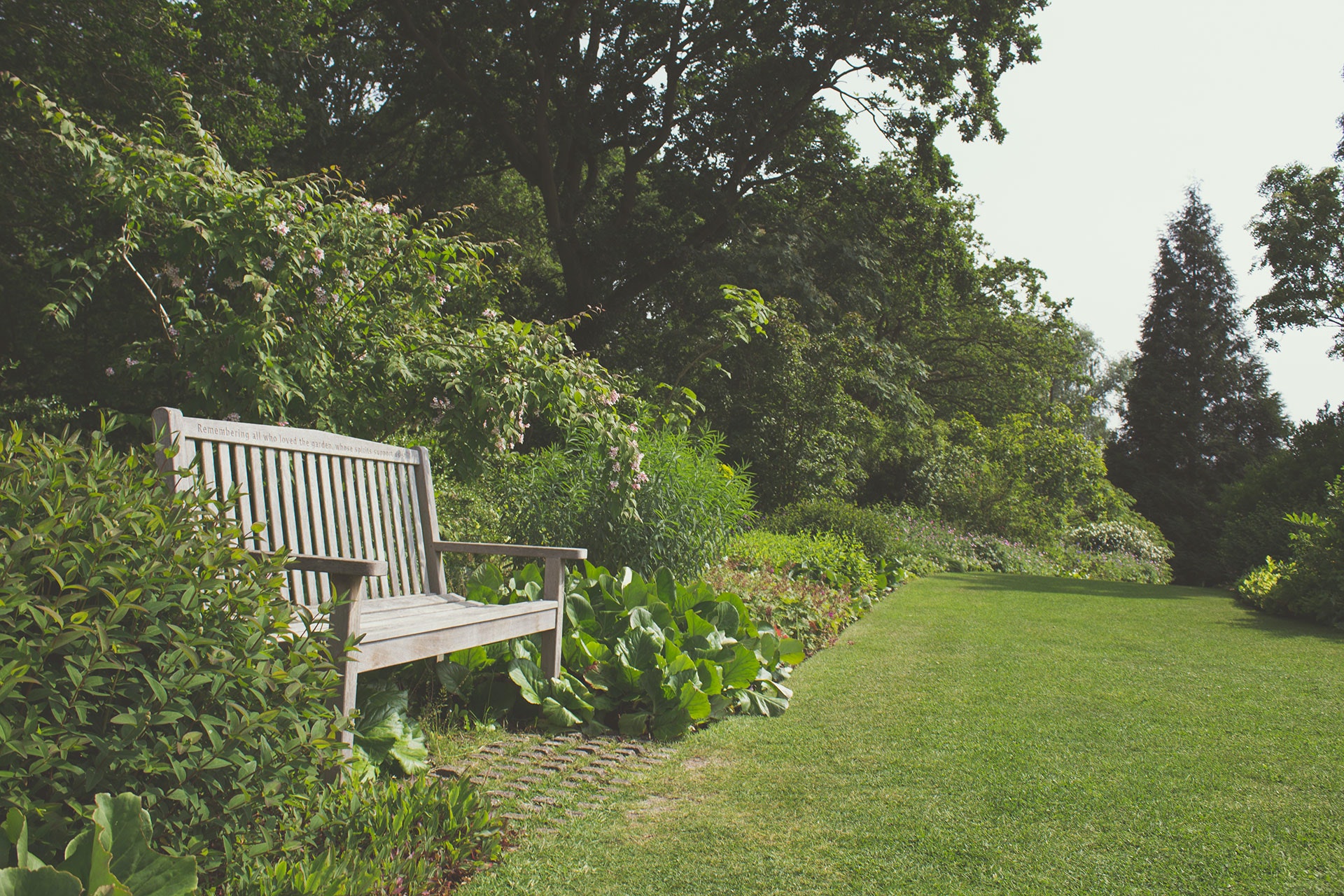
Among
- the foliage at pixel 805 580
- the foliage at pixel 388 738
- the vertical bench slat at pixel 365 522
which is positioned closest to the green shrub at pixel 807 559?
the foliage at pixel 805 580

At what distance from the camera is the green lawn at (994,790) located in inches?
96.3

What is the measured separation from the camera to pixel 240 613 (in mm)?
1992

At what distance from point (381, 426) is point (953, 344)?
835 inches

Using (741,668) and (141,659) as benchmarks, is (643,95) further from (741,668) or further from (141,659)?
(141,659)

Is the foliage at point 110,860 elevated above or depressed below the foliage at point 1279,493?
below

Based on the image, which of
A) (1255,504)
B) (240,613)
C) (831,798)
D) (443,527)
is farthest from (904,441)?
(240,613)

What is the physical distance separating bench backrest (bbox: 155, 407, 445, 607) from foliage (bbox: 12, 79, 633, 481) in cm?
90

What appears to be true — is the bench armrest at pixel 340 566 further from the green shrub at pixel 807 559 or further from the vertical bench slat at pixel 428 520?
the green shrub at pixel 807 559

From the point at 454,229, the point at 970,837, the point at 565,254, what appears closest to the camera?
the point at 970,837

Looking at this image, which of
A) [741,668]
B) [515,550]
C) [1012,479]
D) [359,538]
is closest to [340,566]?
[359,538]

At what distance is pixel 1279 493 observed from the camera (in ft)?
43.7

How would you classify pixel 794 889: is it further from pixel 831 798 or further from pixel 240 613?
pixel 240 613

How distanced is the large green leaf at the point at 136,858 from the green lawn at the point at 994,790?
858 mm

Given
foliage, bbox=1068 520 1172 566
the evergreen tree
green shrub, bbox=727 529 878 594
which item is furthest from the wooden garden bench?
the evergreen tree
